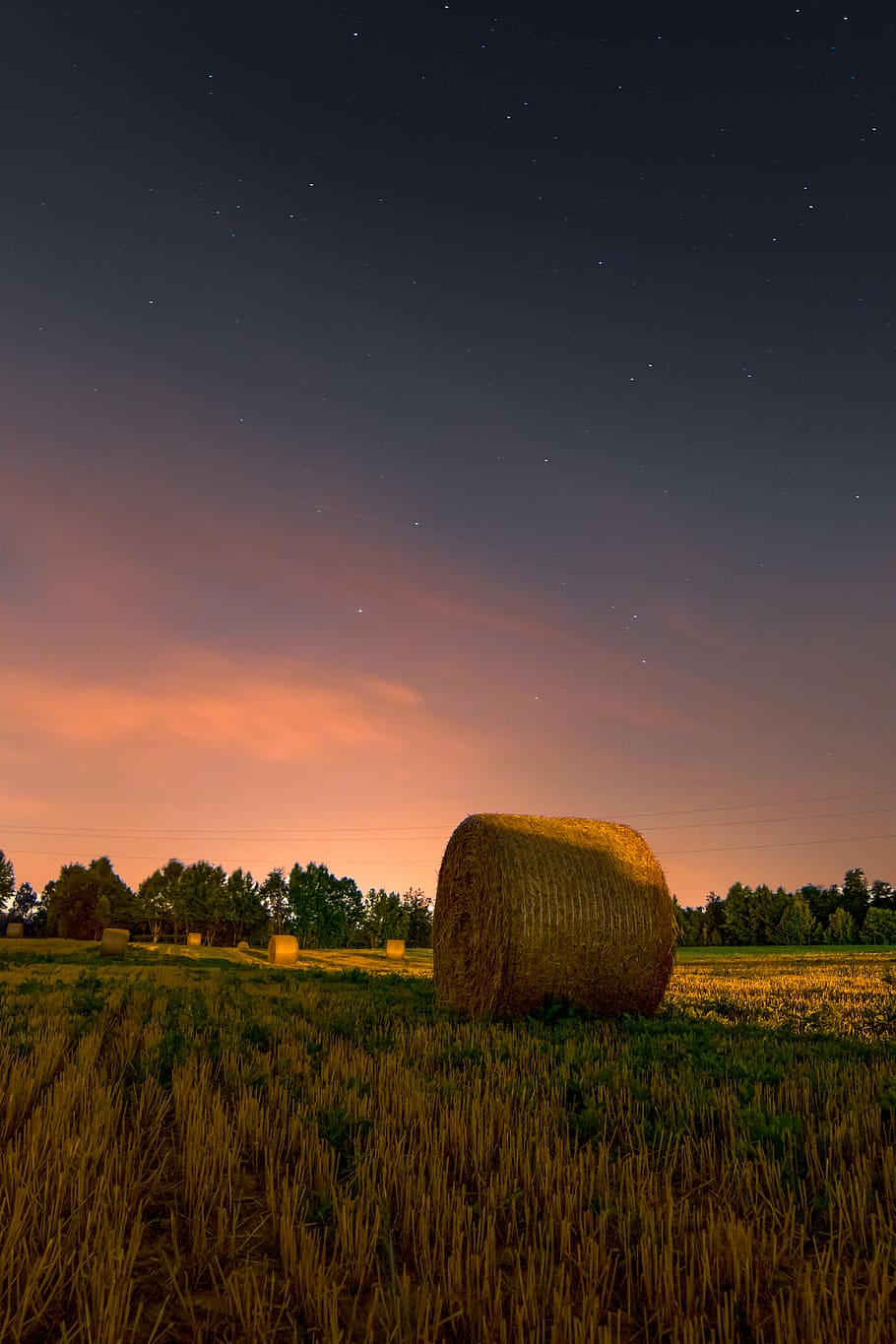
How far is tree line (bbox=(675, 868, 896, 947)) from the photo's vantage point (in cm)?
9762

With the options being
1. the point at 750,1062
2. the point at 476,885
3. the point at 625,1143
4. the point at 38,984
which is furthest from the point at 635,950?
the point at 38,984

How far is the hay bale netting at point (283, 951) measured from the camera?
35219mm

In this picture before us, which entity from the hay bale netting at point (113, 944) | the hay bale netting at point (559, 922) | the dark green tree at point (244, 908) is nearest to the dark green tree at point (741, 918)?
the dark green tree at point (244, 908)

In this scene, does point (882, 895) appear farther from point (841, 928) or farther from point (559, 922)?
point (559, 922)

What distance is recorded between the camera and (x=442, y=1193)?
13.4 feet

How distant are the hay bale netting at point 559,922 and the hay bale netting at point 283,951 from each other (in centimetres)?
2355

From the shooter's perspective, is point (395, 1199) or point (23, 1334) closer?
point (23, 1334)

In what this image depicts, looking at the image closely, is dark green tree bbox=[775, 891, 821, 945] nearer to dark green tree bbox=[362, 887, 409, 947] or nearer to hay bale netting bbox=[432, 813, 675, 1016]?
dark green tree bbox=[362, 887, 409, 947]

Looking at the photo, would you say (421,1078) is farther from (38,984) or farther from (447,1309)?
(38,984)

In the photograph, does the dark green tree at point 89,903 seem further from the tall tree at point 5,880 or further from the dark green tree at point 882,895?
the dark green tree at point 882,895

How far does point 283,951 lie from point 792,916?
277 feet

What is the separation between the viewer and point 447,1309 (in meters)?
3.15

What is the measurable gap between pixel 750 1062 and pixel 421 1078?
3.18 m

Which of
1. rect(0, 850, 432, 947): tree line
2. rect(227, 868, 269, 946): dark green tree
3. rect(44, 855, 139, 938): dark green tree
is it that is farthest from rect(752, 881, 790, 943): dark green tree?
rect(44, 855, 139, 938): dark green tree
